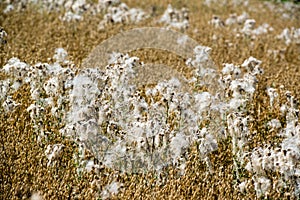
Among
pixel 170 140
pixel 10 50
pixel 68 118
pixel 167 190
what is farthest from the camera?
pixel 10 50

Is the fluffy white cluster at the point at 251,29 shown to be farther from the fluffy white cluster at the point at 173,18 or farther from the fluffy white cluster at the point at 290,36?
the fluffy white cluster at the point at 173,18

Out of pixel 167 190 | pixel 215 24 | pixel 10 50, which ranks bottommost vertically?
pixel 215 24

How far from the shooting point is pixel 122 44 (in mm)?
8117

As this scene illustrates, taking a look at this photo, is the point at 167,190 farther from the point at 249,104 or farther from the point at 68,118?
the point at 249,104

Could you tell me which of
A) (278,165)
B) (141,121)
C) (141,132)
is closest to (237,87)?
(141,121)

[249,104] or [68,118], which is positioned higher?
[68,118]

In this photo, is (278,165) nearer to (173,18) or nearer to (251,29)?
(251,29)

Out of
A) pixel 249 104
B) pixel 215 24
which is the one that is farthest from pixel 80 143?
pixel 215 24

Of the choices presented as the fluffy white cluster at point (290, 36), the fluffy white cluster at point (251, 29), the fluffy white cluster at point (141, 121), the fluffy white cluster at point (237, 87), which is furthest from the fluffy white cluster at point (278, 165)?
the fluffy white cluster at point (290, 36)

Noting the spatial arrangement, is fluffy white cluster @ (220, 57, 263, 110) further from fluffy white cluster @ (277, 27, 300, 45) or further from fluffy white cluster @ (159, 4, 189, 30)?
fluffy white cluster @ (277, 27, 300, 45)

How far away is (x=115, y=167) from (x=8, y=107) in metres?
1.13

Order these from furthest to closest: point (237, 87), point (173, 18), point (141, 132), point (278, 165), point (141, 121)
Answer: point (173, 18) < point (237, 87) < point (141, 121) < point (141, 132) < point (278, 165)

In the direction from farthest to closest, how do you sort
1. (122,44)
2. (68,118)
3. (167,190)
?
(122,44) → (68,118) → (167,190)

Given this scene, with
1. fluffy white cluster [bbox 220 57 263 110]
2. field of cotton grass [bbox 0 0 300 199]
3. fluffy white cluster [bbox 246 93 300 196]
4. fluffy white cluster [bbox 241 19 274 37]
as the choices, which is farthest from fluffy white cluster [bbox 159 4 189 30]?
fluffy white cluster [bbox 246 93 300 196]
